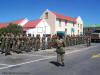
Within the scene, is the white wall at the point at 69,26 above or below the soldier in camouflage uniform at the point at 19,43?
above

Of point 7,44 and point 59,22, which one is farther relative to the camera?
point 59,22

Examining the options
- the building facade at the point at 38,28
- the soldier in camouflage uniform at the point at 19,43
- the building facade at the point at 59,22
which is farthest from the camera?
the building facade at the point at 59,22

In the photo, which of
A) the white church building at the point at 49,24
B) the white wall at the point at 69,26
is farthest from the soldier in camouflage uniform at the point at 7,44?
the white wall at the point at 69,26

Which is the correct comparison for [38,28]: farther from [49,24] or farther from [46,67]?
[46,67]

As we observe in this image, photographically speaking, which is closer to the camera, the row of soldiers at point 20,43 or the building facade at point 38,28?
the row of soldiers at point 20,43

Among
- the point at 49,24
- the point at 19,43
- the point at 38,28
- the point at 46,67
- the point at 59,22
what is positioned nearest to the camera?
the point at 46,67

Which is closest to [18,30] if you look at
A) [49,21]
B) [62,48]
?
[49,21]

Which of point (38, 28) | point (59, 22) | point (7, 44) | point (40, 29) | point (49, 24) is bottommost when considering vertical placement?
point (7, 44)

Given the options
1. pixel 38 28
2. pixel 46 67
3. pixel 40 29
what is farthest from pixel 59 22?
pixel 46 67

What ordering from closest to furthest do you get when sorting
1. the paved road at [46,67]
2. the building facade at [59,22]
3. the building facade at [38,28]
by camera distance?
the paved road at [46,67]
the building facade at [38,28]
the building facade at [59,22]

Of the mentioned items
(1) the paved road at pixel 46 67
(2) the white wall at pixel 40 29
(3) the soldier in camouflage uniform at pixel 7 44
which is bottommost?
(1) the paved road at pixel 46 67

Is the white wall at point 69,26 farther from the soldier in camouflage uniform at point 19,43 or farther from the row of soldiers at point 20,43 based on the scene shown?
the soldier in camouflage uniform at point 19,43

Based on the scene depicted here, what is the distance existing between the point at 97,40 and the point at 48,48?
16.2 m

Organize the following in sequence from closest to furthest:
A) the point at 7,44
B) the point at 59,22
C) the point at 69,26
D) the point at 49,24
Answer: the point at 7,44, the point at 49,24, the point at 59,22, the point at 69,26
